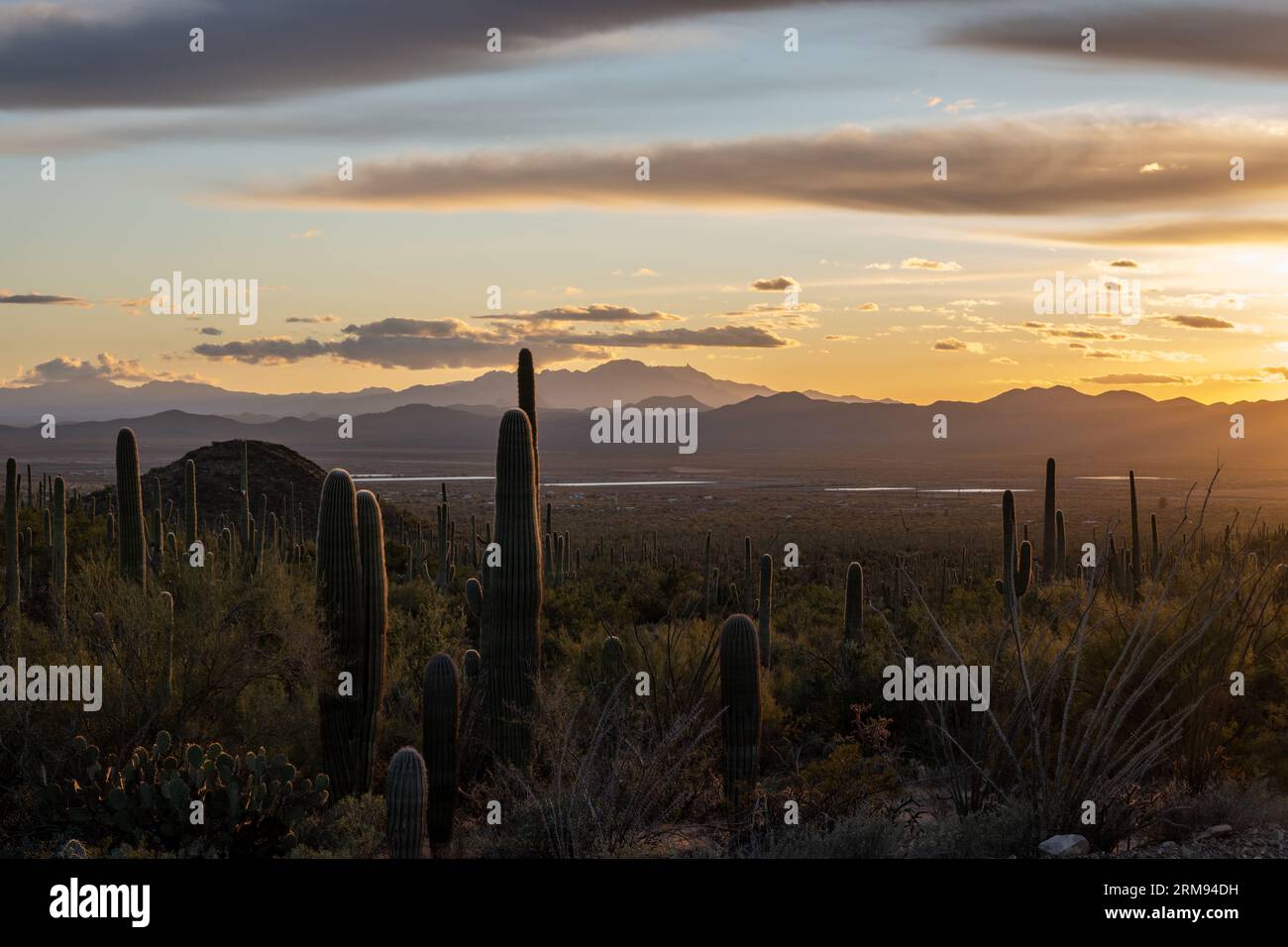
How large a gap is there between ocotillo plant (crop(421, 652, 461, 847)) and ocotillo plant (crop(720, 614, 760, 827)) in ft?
8.84

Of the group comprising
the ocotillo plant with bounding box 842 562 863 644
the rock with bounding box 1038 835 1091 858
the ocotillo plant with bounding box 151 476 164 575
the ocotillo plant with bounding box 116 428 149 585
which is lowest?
the rock with bounding box 1038 835 1091 858

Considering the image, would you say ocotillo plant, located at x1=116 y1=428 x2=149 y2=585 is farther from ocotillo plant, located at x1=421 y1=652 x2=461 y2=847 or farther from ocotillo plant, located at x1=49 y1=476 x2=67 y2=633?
ocotillo plant, located at x1=421 y1=652 x2=461 y2=847

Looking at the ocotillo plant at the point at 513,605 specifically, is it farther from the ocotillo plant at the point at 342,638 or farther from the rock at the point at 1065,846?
the rock at the point at 1065,846

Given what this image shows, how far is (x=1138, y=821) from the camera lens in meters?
10.9

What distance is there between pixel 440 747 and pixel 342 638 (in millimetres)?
2131

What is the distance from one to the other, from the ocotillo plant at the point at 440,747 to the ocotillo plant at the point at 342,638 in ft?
5.64

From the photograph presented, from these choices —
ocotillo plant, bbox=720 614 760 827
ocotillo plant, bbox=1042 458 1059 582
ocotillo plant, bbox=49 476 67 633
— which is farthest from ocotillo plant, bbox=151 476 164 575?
ocotillo plant, bbox=1042 458 1059 582

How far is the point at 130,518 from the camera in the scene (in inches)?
708

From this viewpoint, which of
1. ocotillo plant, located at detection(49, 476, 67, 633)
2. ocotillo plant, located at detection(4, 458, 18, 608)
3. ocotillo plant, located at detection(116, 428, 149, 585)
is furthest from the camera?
ocotillo plant, located at detection(4, 458, 18, 608)

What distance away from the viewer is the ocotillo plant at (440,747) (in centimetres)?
1199

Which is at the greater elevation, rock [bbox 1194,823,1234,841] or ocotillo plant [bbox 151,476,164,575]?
ocotillo plant [bbox 151,476,164,575]

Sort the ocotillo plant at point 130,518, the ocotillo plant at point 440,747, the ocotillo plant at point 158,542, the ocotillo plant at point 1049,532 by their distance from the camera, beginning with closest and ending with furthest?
1. the ocotillo plant at point 440,747
2. the ocotillo plant at point 130,518
3. the ocotillo plant at point 158,542
4. the ocotillo plant at point 1049,532

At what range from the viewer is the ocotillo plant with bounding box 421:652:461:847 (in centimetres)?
1199

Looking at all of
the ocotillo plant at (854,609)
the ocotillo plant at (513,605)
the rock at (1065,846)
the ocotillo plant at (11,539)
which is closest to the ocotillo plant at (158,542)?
the ocotillo plant at (11,539)
